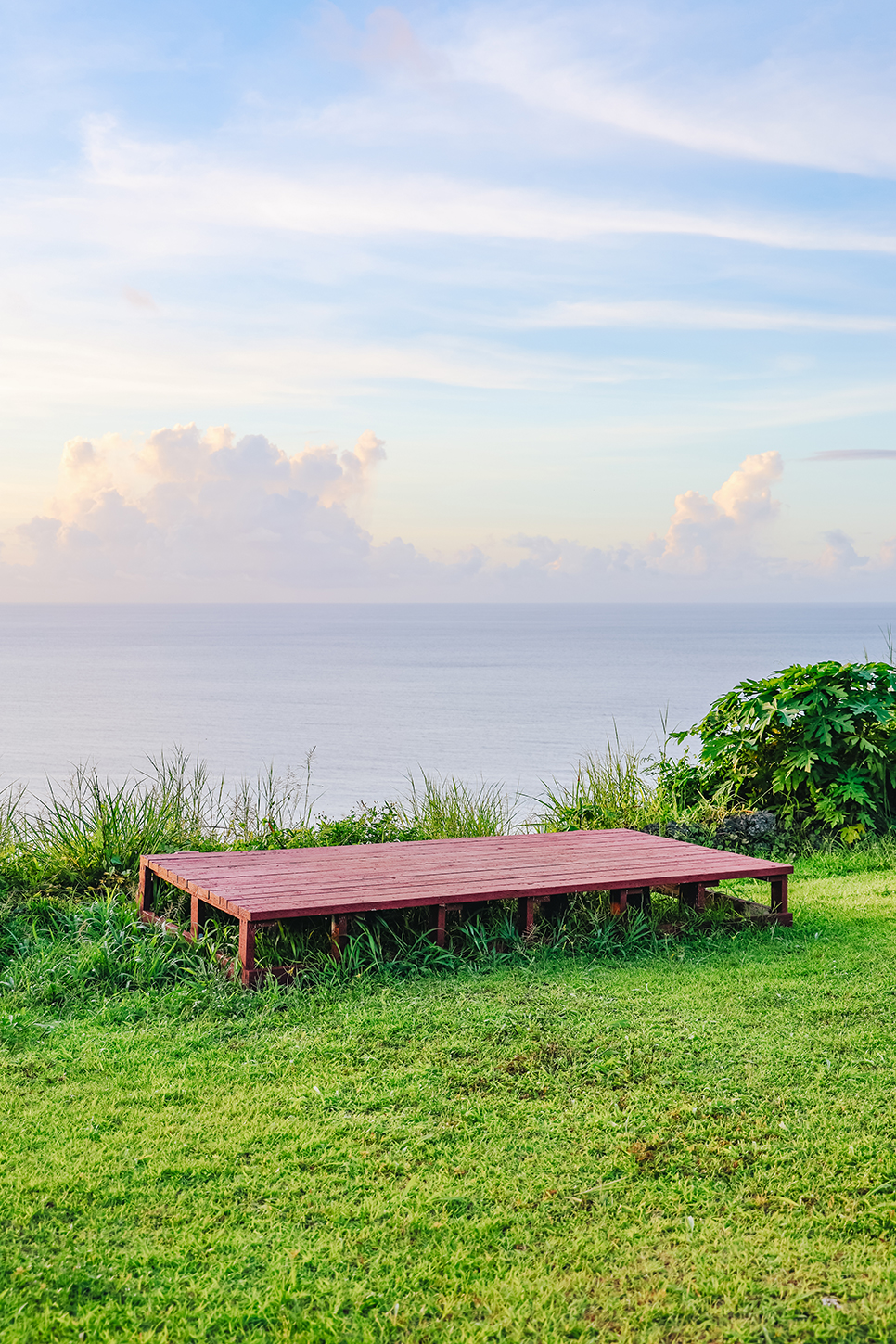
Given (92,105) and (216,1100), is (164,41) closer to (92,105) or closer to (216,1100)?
(92,105)

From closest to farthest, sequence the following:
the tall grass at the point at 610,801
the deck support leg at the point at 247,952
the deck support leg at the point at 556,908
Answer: the deck support leg at the point at 247,952 → the deck support leg at the point at 556,908 → the tall grass at the point at 610,801

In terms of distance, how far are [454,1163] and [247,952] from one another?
189cm

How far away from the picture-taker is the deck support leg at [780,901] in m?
6.12

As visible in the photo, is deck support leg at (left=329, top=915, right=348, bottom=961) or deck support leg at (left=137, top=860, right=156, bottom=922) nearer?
deck support leg at (left=329, top=915, right=348, bottom=961)

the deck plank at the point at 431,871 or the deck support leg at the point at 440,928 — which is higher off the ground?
the deck plank at the point at 431,871

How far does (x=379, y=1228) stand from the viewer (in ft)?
8.89

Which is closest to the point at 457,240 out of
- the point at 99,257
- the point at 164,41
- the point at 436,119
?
the point at 436,119

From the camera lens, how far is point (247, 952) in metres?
4.72

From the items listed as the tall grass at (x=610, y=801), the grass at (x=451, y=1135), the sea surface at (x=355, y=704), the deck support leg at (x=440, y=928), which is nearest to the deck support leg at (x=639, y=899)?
the grass at (x=451, y=1135)

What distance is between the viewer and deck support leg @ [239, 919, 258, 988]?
471cm

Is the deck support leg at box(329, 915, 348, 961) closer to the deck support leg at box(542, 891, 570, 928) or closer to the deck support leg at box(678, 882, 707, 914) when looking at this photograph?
the deck support leg at box(542, 891, 570, 928)

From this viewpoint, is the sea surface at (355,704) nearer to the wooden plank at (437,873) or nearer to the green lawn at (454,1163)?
the wooden plank at (437,873)

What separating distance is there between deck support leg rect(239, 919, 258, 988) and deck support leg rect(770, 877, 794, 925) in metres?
3.18

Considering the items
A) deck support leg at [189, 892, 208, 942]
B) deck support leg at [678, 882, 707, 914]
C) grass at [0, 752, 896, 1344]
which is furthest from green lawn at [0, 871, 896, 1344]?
deck support leg at [678, 882, 707, 914]
